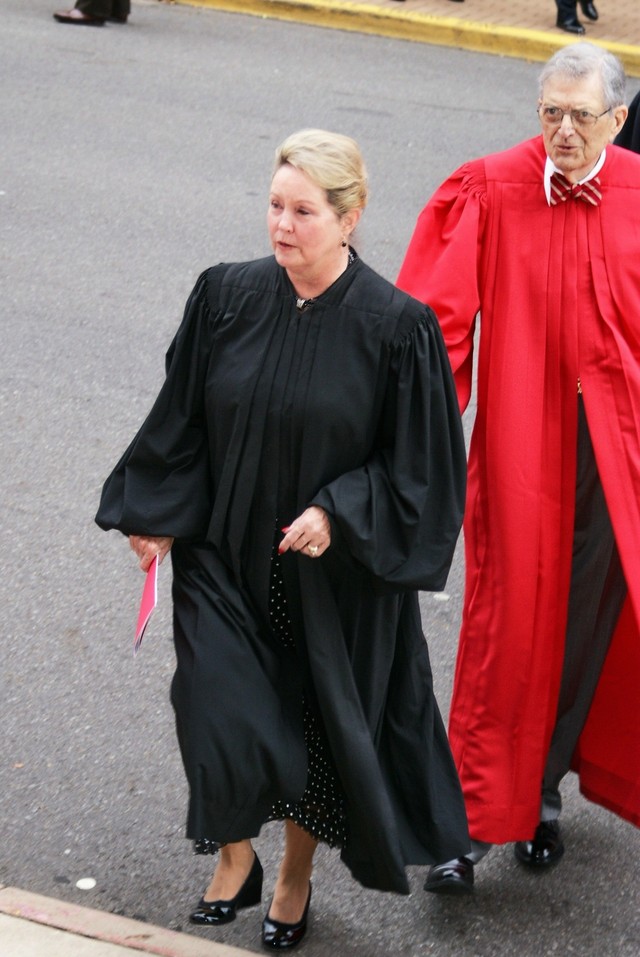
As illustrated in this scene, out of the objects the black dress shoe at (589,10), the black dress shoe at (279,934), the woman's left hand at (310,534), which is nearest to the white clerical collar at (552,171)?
the woman's left hand at (310,534)

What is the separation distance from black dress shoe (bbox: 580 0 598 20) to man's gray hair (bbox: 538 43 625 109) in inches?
418

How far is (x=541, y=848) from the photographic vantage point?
408 cm

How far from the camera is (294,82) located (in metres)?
11.4

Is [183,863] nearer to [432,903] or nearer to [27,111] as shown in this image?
[432,903]

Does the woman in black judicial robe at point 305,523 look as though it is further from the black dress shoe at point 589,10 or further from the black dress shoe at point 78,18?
the black dress shoe at point 589,10

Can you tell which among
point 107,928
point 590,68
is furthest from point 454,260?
point 107,928

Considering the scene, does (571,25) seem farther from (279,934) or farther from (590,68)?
(279,934)

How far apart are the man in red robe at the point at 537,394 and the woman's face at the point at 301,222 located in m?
0.52

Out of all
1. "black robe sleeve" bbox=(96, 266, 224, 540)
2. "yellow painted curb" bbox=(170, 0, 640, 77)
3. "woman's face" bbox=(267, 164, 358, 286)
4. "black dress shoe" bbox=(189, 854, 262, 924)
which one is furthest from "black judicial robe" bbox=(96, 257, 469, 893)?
"yellow painted curb" bbox=(170, 0, 640, 77)

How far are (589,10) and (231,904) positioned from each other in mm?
11737

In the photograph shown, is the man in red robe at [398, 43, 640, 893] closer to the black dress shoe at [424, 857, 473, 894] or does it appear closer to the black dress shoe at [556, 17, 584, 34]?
the black dress shoe at [424, 857, 473, 894]

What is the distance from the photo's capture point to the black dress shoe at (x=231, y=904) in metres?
3.62

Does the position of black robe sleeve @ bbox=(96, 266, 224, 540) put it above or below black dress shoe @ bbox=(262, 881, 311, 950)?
above

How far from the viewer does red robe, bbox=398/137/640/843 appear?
3.74 m
